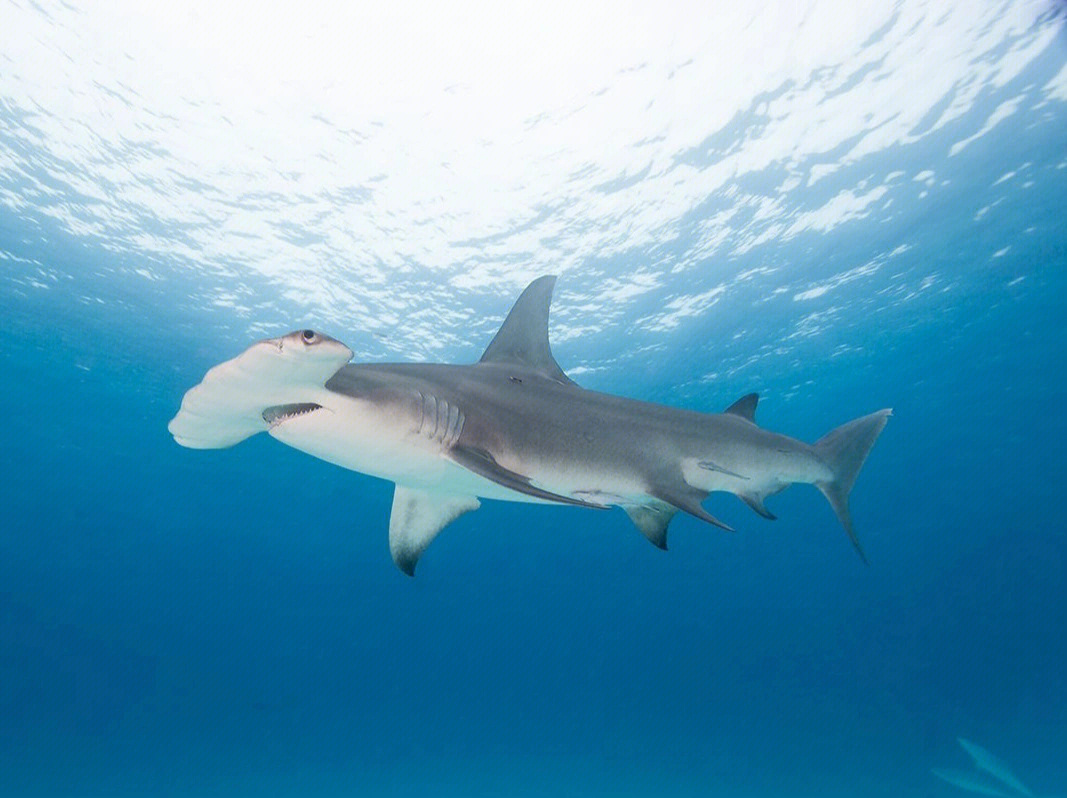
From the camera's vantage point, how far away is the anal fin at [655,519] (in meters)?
4.69

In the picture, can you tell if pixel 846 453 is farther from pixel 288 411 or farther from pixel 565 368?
pixel 565 368

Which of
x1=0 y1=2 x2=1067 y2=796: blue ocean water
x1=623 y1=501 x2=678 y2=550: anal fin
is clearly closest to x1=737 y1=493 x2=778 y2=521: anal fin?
x1=623 y1=501 x2=678 y2=550: anal fin

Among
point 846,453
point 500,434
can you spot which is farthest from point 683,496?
point 846,453

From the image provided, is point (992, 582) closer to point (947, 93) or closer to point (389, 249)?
point (947, 93)

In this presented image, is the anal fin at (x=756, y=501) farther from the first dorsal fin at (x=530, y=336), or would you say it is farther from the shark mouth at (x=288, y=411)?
the shark mouth at (x=288, y=411)

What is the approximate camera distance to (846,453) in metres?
5.35

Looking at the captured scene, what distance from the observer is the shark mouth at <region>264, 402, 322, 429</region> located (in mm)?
3010

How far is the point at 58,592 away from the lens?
158 feet

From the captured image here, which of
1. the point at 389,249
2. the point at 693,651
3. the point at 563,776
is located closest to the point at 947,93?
the point at 389,249

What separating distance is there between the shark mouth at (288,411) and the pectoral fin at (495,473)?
79 centimetres

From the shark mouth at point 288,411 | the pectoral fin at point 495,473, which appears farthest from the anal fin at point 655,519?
the shark mouth at point 288,411

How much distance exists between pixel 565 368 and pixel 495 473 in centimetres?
1940

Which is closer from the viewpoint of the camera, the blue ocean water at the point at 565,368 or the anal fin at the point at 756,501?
the anal fin at the point at 756,501

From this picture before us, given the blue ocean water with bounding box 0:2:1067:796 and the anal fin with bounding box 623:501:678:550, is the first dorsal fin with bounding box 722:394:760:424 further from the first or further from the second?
the blue ocean water with bounding box 0:2:1067:796
